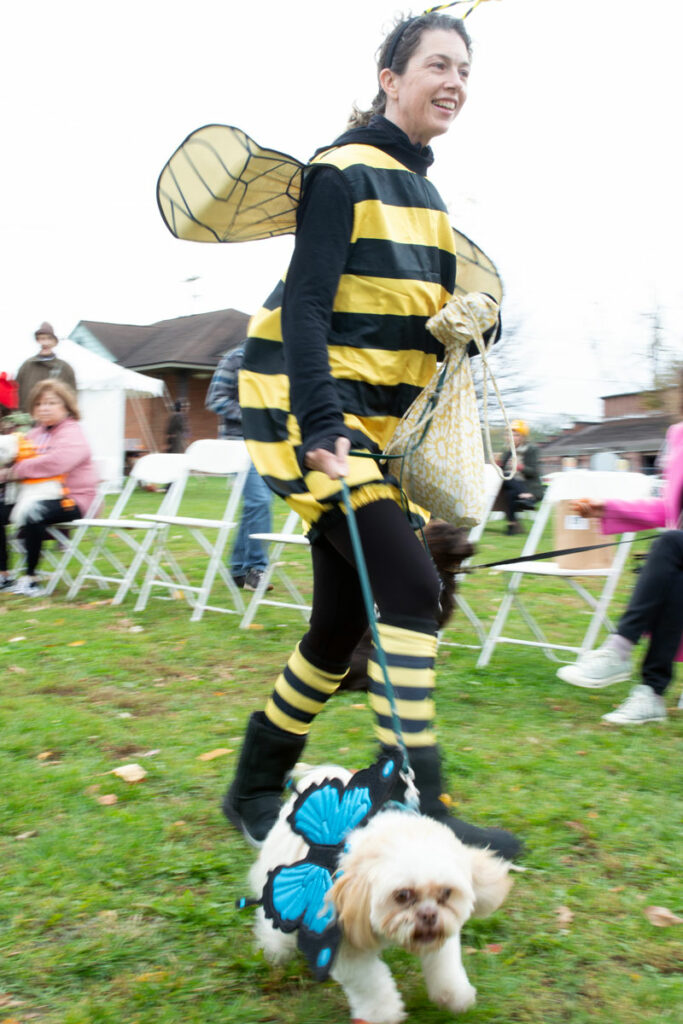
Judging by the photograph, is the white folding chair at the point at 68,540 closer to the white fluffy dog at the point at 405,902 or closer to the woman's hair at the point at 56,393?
the woman's hair at the point at 56,393

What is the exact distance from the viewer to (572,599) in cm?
714

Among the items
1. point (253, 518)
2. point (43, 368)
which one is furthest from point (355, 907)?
point (43, 368)

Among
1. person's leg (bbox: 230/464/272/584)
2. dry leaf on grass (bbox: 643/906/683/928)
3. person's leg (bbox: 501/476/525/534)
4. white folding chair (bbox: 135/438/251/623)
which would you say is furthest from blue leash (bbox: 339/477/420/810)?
person's leg (bbox: 501/476/525/534)

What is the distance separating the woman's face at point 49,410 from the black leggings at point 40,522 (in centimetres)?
63

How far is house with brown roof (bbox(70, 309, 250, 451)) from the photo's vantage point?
93.8 ft

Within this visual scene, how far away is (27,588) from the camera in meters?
7.01

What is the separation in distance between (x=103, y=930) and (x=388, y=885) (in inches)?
39.6

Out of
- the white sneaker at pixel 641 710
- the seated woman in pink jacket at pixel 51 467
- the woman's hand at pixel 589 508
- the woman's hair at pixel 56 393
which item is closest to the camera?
the white sneaker at pixel 641 710

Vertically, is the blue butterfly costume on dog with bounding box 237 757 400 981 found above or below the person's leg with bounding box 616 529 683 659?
above

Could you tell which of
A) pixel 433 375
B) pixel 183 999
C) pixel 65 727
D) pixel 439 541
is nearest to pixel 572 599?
pixel 439 541

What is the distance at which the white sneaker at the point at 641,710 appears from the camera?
3.94 metres

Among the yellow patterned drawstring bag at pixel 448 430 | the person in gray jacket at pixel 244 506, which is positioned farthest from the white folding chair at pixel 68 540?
the yellow patterned drawstring bag at pixel 448 430

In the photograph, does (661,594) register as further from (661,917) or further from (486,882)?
(486,882)

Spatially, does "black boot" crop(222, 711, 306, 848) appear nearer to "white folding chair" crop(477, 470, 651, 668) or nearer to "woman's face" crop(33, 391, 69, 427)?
"white folding chair" crop(477, 470, 651, 668)
